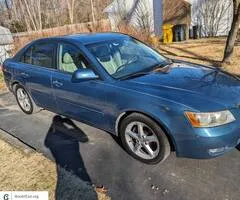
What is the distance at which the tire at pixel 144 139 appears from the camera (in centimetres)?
307

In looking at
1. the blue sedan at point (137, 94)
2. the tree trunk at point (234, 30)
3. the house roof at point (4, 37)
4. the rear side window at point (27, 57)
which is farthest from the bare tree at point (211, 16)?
the rear side window at point (27, 57)

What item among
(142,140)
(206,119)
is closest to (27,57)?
(142,140)

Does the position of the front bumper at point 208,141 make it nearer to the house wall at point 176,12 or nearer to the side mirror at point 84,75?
the side mirror at point 84,75

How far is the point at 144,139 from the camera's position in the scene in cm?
326

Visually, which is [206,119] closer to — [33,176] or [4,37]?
[33,176]

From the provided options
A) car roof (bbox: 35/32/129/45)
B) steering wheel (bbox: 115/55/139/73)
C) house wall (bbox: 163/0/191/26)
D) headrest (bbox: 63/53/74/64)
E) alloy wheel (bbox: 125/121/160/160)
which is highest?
house wall (bbox: 163/0/191/26)

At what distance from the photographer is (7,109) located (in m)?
6.02

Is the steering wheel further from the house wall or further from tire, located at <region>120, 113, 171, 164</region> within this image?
the house wall

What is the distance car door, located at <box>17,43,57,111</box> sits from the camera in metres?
4.34

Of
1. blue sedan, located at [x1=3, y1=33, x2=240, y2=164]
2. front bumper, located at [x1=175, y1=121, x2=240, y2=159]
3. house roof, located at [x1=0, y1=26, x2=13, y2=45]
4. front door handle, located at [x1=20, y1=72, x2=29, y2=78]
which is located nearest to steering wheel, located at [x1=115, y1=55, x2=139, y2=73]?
blue sedan, located at [x1=3, y1=33, x2=240, y2=164]

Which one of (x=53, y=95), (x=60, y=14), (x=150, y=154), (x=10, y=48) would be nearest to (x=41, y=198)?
(x=150, y=154)

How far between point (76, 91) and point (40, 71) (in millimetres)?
1035

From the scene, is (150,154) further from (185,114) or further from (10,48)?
(10,48)

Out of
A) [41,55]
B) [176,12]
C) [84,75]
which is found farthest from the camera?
[176,12]
